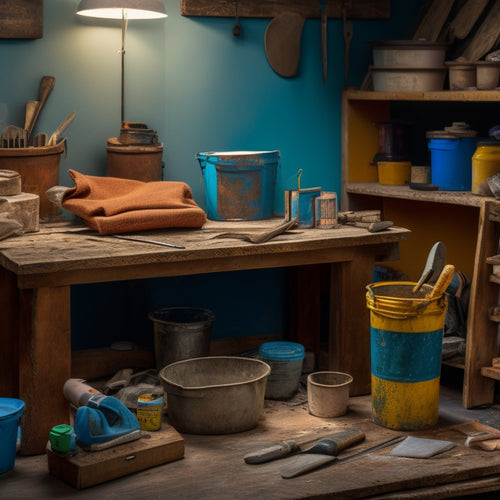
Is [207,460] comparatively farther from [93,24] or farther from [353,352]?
[93,24]

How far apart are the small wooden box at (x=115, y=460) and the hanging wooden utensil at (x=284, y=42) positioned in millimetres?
2435

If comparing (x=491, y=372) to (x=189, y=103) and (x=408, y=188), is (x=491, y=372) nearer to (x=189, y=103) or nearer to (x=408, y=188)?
(x=408, y=188)

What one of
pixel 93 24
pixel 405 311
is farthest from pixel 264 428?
pixel 93 24

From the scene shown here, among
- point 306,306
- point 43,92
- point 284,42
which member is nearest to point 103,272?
point 43,92

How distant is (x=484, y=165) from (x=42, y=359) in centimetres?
239

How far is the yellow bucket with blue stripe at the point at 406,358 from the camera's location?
4.12 m

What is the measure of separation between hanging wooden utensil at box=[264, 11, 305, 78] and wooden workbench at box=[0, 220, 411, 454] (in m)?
1.04

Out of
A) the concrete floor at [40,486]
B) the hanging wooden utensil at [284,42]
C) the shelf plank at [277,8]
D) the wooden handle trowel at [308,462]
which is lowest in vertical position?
the concrete floor at [40,486]

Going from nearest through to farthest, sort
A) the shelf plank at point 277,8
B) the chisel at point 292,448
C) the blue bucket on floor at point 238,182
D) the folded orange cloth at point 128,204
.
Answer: the chisel at point 292,448
the folded orange cloth at point 128,204
the blue bucket on floor at point 238,182
the shelf plank at point 277,8

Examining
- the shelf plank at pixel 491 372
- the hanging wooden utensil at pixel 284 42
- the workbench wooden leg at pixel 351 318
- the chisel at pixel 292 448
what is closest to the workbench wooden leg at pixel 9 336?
the chisel at pixel 292 448

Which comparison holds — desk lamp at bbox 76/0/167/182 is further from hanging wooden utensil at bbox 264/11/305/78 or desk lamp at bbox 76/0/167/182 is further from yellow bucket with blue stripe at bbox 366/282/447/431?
yellow bucket with blue stripe at bbox 366/282/447/431

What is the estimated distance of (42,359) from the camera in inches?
153

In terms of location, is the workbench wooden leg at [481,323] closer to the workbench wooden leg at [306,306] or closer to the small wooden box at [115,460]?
the workbench wooden leg at [306,306]

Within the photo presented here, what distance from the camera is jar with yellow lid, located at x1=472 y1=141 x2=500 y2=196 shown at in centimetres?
469
